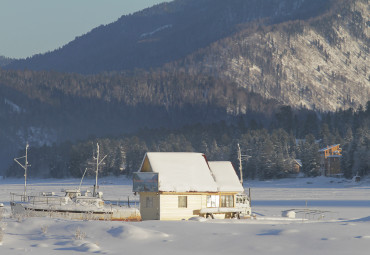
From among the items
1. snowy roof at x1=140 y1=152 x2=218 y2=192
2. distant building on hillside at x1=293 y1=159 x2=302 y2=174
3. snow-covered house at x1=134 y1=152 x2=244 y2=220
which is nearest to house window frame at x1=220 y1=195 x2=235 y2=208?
snow-covered house at x1=134 y1=152 x2=244 y2=220

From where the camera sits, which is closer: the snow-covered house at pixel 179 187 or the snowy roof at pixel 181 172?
the snow-covered house at pixel 179 187

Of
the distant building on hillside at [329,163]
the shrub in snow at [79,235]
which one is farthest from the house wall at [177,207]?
the distant building on hillside at [329,163]

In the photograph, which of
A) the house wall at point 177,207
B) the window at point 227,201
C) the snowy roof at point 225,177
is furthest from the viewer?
the window at point 227,201

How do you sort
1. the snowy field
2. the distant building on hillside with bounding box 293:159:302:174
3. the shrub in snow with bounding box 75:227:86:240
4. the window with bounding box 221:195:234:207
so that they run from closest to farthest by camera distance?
1. the snowy field
2. the shrub in snow with bounding box 75:227:86:240
3. the window with bounding box 221:195:234:207
4. the distant building on hillside with bounding box 293:159:302:174

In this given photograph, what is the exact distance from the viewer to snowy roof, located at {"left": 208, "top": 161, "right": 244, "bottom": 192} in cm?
5562

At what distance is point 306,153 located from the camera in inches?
6309

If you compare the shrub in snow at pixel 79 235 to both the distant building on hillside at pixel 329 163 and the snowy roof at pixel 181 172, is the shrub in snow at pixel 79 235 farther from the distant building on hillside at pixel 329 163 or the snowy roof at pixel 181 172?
the distant building on hillside at pixel 329 163

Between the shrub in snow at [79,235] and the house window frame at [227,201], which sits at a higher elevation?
the house window frame at [227,201]

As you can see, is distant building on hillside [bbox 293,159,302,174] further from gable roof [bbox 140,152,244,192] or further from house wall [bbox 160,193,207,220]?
house wall [bbox 160,193,207,220]

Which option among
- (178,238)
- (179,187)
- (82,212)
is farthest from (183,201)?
(178,238)

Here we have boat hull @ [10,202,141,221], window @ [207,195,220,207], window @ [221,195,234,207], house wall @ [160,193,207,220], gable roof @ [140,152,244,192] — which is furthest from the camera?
window @ [221,195,234,207]

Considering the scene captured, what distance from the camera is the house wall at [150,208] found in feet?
171

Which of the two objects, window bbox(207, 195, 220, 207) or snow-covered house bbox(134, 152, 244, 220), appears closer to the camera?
snow-covered house bbox(134, 152, 244, 220)

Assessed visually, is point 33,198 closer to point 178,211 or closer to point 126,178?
point 178,211
